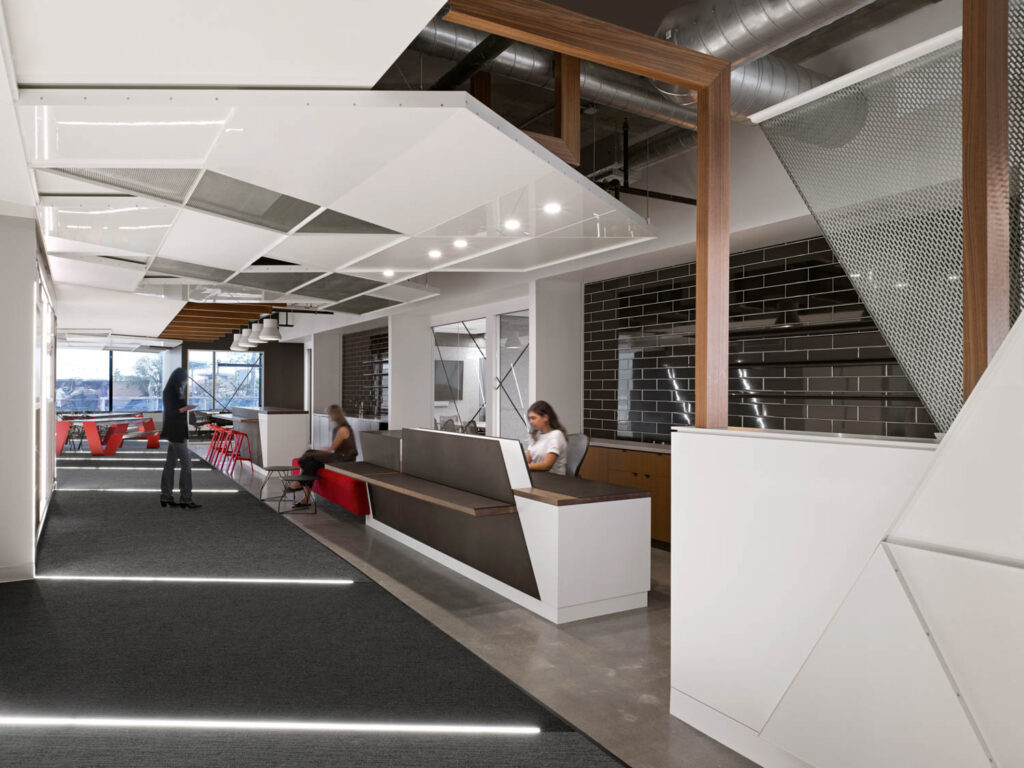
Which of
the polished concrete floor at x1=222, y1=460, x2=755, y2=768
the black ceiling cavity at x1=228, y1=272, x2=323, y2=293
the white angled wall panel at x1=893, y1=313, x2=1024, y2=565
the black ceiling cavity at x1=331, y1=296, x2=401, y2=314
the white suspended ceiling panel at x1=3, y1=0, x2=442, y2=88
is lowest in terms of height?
the polished concrete floor at x1=222, y1=460, x2=755, y2=768

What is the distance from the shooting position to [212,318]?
36.2 ft

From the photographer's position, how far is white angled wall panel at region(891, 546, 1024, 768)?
144 centimetres

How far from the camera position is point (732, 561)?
2.69 metres

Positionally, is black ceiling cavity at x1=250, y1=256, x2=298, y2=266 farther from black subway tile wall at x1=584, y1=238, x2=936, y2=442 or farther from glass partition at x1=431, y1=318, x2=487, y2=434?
glass partition at x1=431, y1=318, x2=487, y2=434

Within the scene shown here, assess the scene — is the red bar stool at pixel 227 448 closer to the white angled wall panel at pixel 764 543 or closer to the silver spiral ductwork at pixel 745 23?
the white angled wall panel at pixel 764 543

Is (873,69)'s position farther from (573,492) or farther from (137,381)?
(137,381)

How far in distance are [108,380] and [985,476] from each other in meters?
22.4

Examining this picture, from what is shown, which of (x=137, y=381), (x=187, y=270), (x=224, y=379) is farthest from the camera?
(x=137, y=381)

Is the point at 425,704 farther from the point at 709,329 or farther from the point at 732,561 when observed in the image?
the point at 709,329

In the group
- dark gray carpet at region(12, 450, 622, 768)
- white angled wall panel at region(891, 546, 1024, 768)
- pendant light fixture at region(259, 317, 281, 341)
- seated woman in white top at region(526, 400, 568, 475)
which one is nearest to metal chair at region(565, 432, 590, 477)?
seated woman in white top at region(526, 400, 568, 475)

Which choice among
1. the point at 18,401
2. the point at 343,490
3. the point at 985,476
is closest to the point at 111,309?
the point at 343,490

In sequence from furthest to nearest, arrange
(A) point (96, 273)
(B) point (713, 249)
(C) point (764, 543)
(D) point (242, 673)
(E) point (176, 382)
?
(E) point (176, 382)
(A) point (96, 273)
(D) point (242, 673)
(B) point (713, 249)
(C) point (764, 543)

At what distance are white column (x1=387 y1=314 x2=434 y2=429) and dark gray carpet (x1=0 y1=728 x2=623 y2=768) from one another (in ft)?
25.2

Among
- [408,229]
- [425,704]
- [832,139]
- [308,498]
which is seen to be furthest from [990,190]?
[308,498]
